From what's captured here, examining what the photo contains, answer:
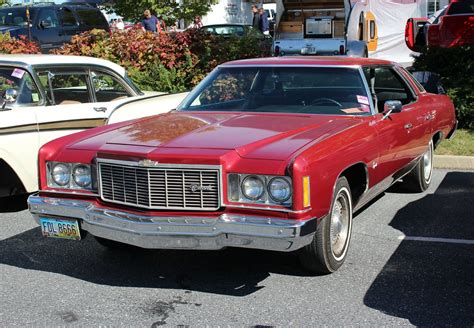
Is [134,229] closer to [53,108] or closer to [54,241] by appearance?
[54,241]

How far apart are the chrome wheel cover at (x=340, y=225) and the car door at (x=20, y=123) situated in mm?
3225

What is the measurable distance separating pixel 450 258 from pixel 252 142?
1.85 meters

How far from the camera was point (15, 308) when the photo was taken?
4.29 metres

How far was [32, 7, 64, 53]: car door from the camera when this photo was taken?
62.5 feet

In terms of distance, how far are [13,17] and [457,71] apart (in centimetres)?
1331

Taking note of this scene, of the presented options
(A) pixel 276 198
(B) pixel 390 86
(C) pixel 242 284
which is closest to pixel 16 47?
(B) pixel 390 86

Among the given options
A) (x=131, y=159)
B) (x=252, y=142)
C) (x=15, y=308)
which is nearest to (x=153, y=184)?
(x=131, y=159)

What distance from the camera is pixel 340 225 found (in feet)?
16.0

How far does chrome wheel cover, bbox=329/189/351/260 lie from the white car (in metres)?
3.08

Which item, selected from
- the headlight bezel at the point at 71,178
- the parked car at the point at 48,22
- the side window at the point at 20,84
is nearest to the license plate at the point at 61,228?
the headlight bezel at the point at 71,178

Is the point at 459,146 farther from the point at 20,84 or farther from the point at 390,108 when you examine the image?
the point at 20,84

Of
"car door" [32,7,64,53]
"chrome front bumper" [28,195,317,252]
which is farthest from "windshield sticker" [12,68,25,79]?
"car door" [32,7,64,53]

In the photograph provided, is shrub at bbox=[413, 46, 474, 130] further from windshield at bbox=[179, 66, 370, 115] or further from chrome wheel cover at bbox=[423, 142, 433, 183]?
windshield at bbox=[179, 66, 370, 115]

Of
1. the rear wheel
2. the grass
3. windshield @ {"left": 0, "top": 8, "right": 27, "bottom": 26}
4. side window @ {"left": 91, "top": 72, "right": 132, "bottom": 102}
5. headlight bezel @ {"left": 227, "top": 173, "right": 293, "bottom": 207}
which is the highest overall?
windshield @ {"left": 0, "top": 8, "right": 27, "bottom": 26}
